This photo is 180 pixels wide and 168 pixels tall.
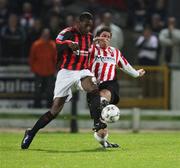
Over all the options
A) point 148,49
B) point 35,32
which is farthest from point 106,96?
point 35,32

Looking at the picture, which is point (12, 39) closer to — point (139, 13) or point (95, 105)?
point (139, 13)

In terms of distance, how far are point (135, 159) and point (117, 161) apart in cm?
41

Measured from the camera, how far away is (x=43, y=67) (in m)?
22.1

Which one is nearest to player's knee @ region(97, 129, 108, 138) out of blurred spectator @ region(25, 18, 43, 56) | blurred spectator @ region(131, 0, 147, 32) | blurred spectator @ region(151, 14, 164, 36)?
blurred spectator @ region(25, 18, 43, 56)

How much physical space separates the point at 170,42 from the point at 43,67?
3.40m

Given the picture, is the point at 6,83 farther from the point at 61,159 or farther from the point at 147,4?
the point at 61,159

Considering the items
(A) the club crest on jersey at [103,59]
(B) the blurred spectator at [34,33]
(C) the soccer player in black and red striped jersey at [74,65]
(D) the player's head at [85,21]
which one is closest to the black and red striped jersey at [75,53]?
(C) the soccer player in black and red striped jersey at [74,65]

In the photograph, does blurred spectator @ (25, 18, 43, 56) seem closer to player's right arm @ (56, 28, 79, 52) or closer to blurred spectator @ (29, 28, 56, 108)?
blurred spectator @ (29, 28, 56, 108)

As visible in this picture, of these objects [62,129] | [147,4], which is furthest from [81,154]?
[147,4]

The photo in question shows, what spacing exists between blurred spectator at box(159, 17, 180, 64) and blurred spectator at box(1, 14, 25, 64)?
373 centimetres

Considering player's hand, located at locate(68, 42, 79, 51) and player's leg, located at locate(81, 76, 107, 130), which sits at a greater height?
player's hand, located at locate(68, 42, 79, 51)

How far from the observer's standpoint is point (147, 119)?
2181 cm

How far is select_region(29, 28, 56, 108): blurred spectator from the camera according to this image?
21922 mm

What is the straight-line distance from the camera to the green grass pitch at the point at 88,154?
12141 mm
